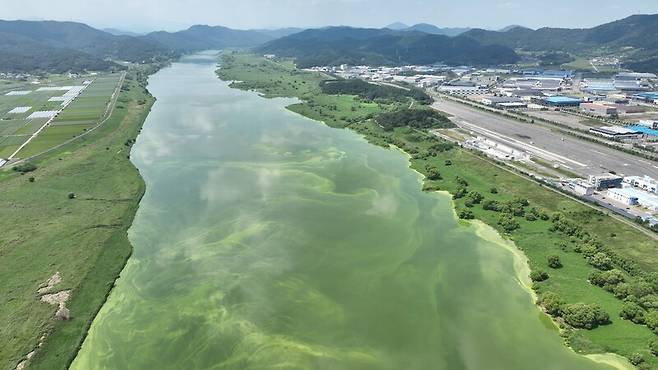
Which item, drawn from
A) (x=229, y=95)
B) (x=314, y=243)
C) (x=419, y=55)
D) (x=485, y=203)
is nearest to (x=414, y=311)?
(x=314, y=243)

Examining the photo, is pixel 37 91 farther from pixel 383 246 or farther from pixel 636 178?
pixel 636 178

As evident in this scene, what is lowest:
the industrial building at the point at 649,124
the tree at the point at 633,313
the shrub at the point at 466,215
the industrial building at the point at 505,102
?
the shrub at the point at 466,215

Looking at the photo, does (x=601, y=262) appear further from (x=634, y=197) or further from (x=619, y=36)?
(x=619, y=36)

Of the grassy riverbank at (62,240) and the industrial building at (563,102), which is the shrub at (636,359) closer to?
the grassy riverbank at (62,240)

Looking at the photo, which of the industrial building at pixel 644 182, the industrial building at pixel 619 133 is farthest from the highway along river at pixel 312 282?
the industrial building at pixel 619 133

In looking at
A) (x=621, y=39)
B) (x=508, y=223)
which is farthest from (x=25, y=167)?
(x=621, y=39)

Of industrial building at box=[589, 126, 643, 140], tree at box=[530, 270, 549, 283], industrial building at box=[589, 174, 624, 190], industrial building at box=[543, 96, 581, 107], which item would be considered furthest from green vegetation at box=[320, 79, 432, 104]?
tree at box=[530, 270, 549, 283]
